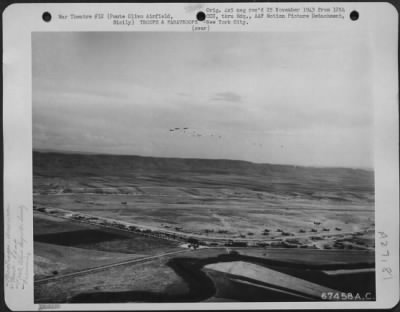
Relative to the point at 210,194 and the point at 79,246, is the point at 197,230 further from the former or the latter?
Result: the point at 79,246

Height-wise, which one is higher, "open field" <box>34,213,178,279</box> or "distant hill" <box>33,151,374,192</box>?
"distant hill" <box>33,151,374,192</box>

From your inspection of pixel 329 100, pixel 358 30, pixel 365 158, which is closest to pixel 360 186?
pixel 365 158

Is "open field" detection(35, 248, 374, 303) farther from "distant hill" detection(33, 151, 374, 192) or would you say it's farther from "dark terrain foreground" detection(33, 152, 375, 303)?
"distant hill" detection(33, 151, 374, 192)

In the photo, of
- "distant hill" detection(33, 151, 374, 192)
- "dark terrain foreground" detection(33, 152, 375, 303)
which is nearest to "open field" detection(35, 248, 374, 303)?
"dark terrain foreground" detection(33, 152, 375, 303)

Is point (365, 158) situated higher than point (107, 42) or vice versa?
point (107, 42)

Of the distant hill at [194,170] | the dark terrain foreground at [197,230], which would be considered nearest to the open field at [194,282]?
the dark terrain foreground at [197,230]

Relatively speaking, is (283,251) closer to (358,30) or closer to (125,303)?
(125,303)

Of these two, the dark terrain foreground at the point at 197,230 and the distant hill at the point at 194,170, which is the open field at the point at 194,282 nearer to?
the dark terrain foreground at the point at 197,230
